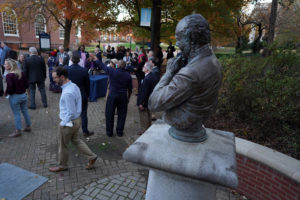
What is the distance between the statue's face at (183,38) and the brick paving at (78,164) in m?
2.74

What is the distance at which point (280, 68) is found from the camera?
4.66m

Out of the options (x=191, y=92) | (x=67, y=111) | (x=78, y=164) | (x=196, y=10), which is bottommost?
(x=78, y=164)

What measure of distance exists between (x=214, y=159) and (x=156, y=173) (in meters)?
0.65

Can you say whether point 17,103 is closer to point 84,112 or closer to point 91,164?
point 84,112

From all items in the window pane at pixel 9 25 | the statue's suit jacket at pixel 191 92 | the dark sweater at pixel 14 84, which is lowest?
the dark sweater at pixel 14 84

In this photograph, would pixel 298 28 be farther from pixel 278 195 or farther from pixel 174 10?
pixel 278 195

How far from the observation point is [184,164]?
191 centimetres

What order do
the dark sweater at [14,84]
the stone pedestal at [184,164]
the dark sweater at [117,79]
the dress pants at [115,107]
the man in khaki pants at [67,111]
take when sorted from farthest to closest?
the dress pants at [115,107]
the dark sweater at [117,79]
the dark sweater at [14,84]
the man in khaki pants at [67,111]
the stone pedestal at [184,164]

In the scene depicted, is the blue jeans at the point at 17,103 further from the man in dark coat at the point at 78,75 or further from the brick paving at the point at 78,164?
the man in dark coat at the point at 78,75

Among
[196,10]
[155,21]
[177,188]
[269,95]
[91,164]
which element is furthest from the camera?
[155,21]

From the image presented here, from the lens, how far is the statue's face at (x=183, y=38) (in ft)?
6.32

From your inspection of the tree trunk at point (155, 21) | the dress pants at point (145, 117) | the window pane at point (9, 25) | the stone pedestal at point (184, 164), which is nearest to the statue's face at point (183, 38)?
the stone pedestal at point (184, 164)

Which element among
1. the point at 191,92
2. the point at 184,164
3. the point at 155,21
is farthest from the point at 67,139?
the point at 155,21

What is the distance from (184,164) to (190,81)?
750mm
